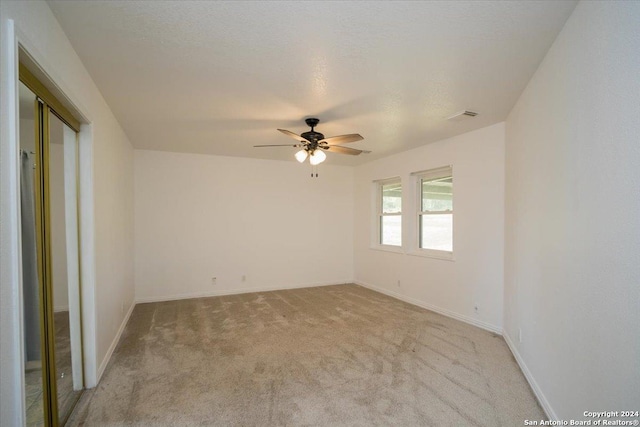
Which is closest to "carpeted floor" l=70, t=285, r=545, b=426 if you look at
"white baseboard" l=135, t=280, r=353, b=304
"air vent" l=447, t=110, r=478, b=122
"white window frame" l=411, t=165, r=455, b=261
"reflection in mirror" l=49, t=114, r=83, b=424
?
"reflection in mirror" l=49, t=114, r=83, b=424

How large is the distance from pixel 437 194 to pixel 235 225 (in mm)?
3534

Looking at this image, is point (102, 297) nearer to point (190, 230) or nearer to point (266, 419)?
point (266, 419)

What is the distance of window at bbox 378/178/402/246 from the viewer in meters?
5.63

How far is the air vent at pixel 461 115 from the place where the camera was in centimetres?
331

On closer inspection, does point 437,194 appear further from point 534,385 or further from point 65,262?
point 65,262

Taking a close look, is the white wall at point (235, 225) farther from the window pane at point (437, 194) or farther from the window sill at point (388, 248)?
the window pane at point (437, 194)

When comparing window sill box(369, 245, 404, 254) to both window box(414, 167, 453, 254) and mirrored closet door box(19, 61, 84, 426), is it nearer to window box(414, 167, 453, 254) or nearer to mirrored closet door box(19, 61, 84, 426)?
window box(414, 167, 453, 254)

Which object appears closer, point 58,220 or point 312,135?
point 58,220

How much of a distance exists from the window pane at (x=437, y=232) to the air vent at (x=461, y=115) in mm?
1520

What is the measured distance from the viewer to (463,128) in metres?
3.92

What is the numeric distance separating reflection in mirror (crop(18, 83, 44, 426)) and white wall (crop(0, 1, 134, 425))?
1.00 ft

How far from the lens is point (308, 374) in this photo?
2686 mm

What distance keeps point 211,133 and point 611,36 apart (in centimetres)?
388

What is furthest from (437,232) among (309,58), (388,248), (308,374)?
(309,58)
